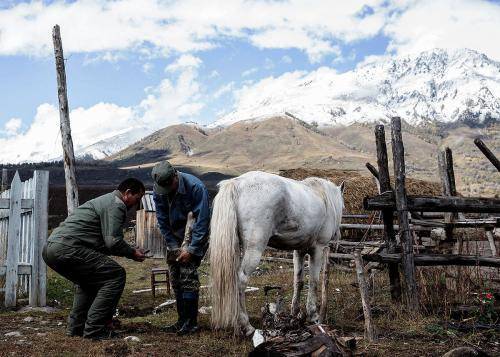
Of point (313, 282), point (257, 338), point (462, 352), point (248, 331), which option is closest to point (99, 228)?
point (248, 331)

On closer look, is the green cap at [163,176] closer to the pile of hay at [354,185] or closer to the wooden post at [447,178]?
the wooden post at [447,178]

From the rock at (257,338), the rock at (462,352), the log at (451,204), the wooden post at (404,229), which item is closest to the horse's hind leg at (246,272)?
the rock at (257,338)

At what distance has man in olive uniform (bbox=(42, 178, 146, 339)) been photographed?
19.0ft

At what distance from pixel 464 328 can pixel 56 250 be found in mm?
4898

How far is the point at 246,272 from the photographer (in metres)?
5.96

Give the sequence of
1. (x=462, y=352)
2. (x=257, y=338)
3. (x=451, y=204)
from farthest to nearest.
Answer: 1. (x=451, y=204)
2. (x=257, y=338)
3. (x=462, y=352)

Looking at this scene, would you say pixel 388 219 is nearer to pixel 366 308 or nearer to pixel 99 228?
pixel 366 308

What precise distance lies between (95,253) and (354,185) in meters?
13.7

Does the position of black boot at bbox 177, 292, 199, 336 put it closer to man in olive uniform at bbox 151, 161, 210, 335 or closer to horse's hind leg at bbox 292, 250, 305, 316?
man in olive uniform at bbox 151, 161, 210, 335

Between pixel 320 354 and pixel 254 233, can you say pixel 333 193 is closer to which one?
pixel 254 233

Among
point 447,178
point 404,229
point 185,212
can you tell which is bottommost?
point 404,229

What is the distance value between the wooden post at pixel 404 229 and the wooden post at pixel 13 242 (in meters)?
5.97

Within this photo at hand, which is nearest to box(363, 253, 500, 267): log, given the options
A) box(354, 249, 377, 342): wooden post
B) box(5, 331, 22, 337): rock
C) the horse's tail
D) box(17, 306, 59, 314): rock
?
box(354, 249, 377, 342): wooden post

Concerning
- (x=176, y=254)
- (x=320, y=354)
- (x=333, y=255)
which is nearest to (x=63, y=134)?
(x=176, y=254)
